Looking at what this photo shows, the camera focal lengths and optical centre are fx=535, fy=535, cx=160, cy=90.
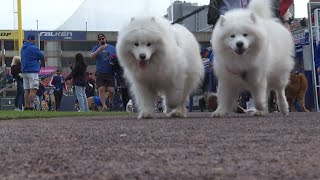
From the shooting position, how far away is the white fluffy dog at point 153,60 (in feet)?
20.4

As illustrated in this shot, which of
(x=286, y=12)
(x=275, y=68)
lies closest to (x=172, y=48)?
(x=275, y=68)

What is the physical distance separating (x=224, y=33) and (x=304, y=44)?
618 centimetres

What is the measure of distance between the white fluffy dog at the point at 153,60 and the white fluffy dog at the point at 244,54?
1.56ft

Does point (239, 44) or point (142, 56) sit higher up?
point (239, 44)

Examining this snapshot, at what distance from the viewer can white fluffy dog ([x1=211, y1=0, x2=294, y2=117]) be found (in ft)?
20.4

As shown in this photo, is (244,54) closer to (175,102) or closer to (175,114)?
(175,102)

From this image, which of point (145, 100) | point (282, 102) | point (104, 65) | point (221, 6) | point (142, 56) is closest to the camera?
point (142, 56)

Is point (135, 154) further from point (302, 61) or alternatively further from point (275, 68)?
point (302, 61)

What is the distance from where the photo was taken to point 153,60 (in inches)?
248

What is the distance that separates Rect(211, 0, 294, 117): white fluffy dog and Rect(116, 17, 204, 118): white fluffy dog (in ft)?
1.56

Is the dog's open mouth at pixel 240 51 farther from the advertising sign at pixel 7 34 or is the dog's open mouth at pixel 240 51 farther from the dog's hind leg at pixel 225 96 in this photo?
the advertising sign at pixel 7 34

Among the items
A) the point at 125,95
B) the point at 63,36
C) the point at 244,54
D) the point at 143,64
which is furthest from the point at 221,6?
the point at 63,36

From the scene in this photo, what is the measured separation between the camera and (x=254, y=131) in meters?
3.89

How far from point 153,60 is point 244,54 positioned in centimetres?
108
